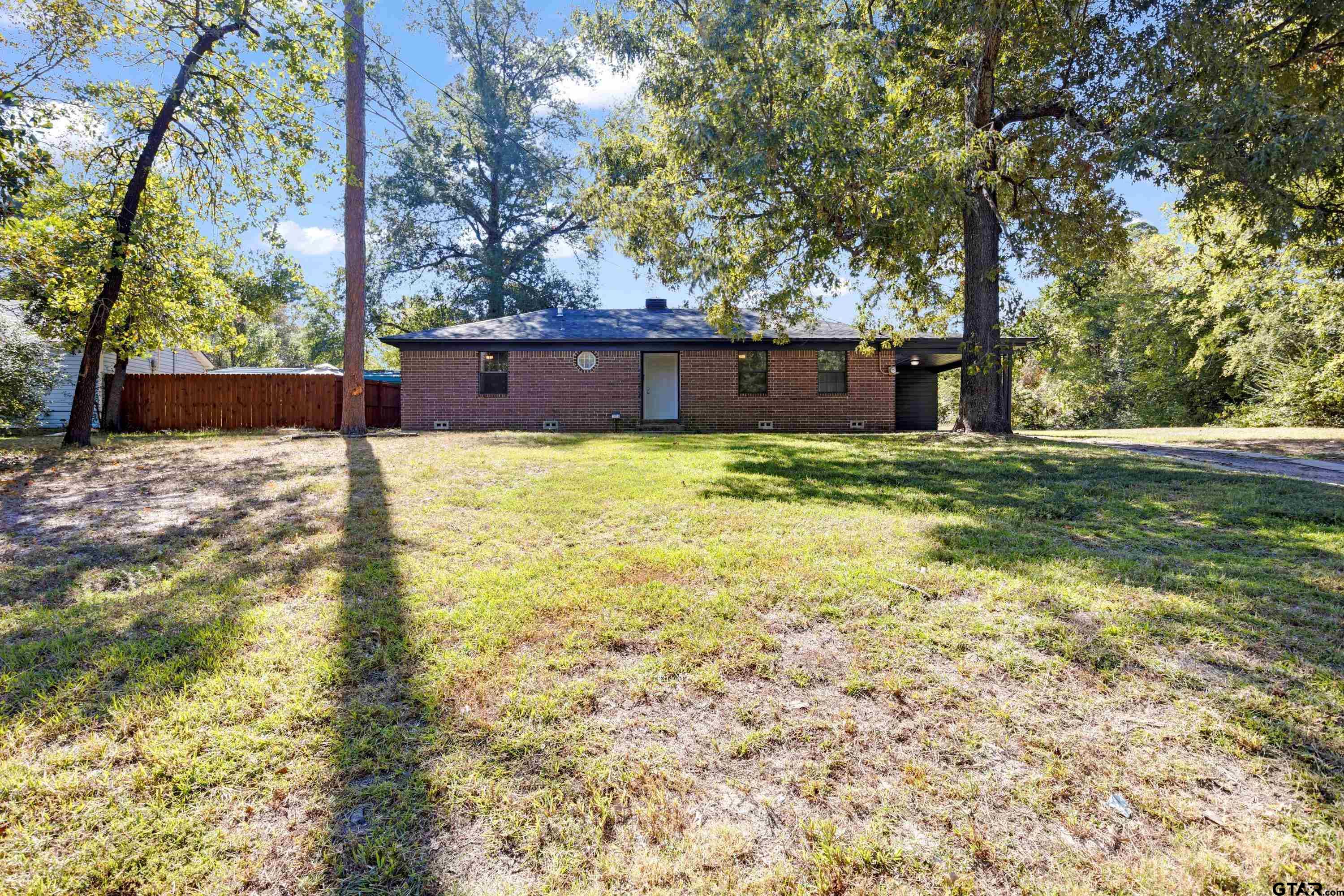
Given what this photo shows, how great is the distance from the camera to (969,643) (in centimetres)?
258

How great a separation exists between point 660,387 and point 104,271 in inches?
510

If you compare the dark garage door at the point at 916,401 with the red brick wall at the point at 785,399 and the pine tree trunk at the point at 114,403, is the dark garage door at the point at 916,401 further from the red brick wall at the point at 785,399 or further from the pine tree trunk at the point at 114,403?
the pine tree trunk at the point at 114,403

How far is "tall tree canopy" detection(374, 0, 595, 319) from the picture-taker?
Answer: 2283cm

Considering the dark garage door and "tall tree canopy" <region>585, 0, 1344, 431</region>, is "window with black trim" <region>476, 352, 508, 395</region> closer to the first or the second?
"tall tree canopy" <region>585, 0, 1344, 431</region>

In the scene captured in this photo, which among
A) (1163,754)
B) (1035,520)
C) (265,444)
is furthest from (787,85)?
(265,444)

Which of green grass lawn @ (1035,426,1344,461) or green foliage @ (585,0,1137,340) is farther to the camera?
green grass lawn @ (1035,426,1344,461)

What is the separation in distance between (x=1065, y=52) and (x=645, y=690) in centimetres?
1229

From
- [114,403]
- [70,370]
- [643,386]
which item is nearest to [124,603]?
[643,386]

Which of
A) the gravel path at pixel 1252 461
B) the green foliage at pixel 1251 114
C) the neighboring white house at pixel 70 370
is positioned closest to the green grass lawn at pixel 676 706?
the gravel path at pixel 1252 461

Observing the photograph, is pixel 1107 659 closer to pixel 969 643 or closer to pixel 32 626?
pixel 969 643

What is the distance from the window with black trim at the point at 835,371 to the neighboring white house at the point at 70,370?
16.4m

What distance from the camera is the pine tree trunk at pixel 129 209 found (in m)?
9.28

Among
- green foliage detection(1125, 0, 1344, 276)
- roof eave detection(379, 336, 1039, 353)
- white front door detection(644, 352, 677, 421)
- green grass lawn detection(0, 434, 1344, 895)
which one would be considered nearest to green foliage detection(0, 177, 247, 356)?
roof eave detection(379, 336, 1039, 353)

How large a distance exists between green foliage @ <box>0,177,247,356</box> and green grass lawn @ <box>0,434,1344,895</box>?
606 centimetres
